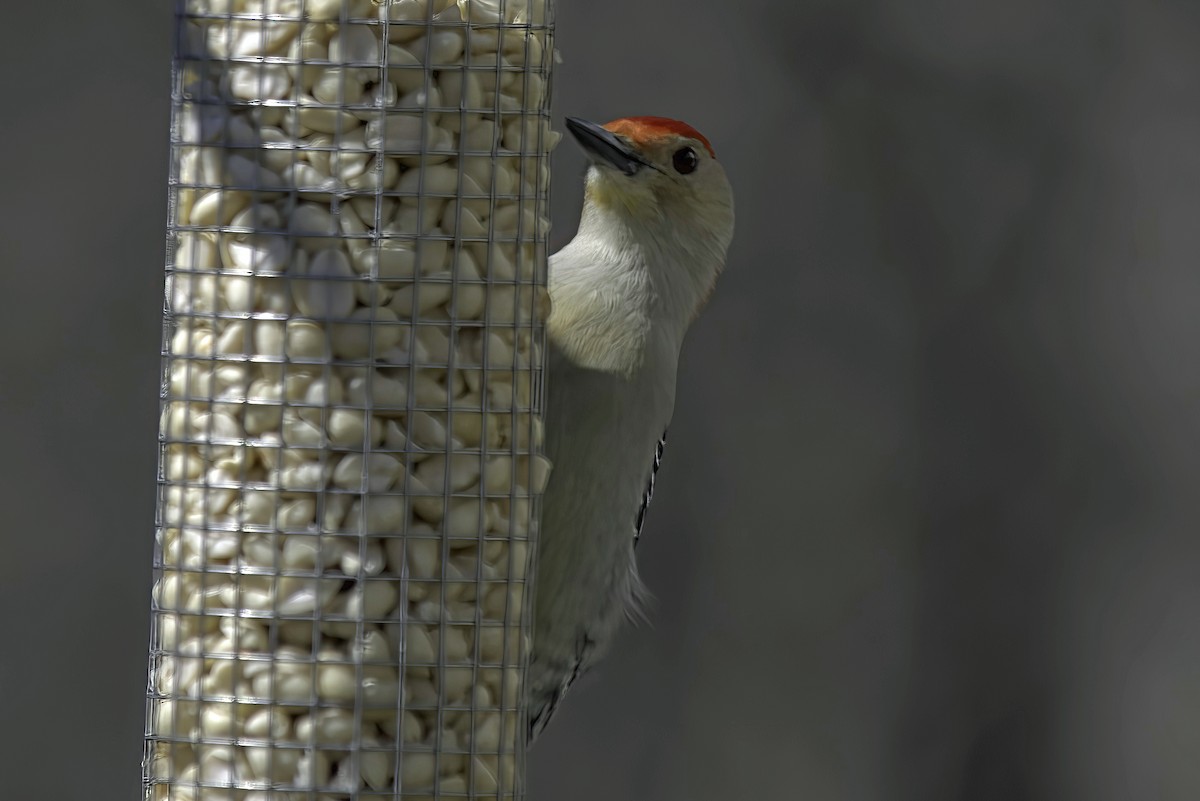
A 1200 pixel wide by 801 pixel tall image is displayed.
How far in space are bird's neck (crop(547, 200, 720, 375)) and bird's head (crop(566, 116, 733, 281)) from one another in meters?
0.01

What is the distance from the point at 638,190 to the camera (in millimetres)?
2537

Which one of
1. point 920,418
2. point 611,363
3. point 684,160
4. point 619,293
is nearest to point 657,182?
point 684,160

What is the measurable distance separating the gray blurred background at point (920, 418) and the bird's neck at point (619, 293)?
1569 mm

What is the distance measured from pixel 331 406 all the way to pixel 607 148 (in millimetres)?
873

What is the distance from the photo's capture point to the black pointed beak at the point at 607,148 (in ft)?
8.12

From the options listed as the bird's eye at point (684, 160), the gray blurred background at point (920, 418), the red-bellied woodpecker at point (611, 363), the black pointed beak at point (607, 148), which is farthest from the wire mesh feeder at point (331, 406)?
the gray blurred background at point (920, 418)

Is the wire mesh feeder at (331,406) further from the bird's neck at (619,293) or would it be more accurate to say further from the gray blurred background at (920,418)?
the gray blurred background at (920,418)

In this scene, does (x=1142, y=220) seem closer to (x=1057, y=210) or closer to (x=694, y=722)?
(x=1057, y=210)

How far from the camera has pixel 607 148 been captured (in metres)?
2.51

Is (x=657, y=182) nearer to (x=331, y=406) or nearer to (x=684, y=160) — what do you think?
(x=684, y=160)

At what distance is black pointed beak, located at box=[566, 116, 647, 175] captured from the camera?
2475 mm

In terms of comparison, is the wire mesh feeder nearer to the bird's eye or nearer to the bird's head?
the bird's head

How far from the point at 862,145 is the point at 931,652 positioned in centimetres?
161

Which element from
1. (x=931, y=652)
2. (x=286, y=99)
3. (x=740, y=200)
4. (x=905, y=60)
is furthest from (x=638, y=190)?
(x=931, y=652)
